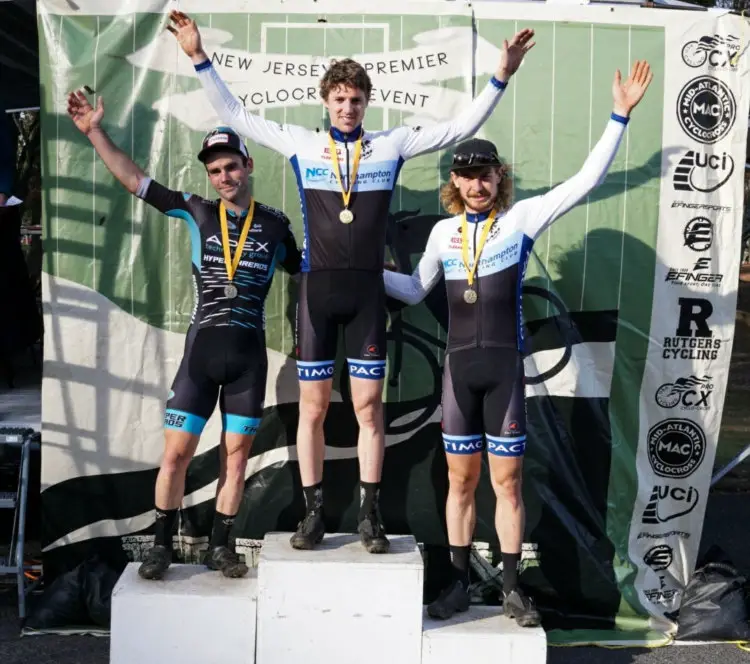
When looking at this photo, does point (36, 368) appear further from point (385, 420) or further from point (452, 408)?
point (452, 408)

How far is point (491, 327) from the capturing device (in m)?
4.25

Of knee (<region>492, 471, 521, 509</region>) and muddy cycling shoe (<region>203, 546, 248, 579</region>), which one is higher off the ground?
knee (<region>492, 471, 521, 509</region>)

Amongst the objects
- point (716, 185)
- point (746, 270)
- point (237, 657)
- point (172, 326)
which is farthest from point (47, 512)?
point (746, 270)

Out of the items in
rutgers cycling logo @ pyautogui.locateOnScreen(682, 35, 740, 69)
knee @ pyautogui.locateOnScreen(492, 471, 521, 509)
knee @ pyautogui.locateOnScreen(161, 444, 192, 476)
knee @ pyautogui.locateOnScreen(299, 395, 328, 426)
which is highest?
rutgers cycling logo @ pyautogui.locateOnScreen(682, 35, 740, 69)

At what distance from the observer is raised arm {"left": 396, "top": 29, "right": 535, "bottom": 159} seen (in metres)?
4.23

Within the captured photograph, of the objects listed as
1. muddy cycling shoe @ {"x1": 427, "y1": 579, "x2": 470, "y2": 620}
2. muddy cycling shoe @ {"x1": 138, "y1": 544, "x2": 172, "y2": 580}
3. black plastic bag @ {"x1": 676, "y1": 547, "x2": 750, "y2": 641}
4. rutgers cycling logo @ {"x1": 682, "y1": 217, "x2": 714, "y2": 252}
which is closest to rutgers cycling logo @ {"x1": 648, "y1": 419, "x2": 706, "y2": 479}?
black plastic bag @ {"x1": 676, "y1": 547, "x2": 750, "y2": 641}

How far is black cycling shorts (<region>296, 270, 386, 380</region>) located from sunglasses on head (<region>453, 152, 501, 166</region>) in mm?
607

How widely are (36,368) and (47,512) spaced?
8.23 feet

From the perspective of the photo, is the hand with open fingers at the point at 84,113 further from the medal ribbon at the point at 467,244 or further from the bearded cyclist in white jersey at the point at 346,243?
the medal ribbon at the point at 467,244

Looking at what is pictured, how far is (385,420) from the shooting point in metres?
5.02

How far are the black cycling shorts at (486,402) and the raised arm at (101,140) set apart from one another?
1600 mm

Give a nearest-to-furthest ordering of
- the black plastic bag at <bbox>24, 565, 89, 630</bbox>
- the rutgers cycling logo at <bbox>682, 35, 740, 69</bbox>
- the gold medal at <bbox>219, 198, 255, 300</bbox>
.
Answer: the gold medal at <bbox>219, 198, 255, 300</bbox>, the black plastic bag at <bbox>24, 565, 89, 630</bbox>, the rutgers cycling logo at <bbox>682, 35, 740, 69</bbox>

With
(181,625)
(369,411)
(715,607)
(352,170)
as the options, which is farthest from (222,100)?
(715,607)

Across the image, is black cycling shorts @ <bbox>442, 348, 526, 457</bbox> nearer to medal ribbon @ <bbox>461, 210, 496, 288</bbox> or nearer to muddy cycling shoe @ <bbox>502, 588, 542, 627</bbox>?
medal ribbon @ <bbox>461, 210, 496, 288</bbox>
